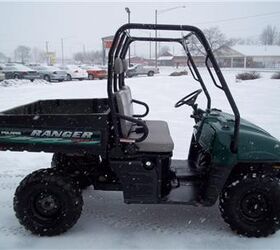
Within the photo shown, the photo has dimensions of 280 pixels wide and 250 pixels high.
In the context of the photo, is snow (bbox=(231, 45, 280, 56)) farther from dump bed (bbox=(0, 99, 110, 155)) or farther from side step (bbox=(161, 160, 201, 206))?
dump bed (bbox=(0, 99, 110, 155))

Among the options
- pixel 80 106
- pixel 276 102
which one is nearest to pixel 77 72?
pixel 276 102

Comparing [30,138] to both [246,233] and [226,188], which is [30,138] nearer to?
[226,188]

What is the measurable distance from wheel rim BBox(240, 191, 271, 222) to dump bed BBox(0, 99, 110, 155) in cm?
142

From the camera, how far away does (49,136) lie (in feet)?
11.1

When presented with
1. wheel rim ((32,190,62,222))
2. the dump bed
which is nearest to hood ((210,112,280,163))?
the dump bed

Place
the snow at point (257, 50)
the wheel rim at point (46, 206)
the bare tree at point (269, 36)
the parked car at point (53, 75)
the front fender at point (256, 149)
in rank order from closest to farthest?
the front fender at point (256, 149), the wheel rim at point (46, 206), the parked car at point (53, 75), the snow at point (257, 50), the bare tree at point (269, 36)

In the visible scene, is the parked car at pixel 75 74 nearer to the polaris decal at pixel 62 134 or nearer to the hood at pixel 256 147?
the polaris decal at pixel 62 134

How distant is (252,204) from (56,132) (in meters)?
1.97

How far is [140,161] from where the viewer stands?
11.2ft

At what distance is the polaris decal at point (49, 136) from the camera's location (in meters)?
3.35

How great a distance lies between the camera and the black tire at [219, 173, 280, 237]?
132 inches

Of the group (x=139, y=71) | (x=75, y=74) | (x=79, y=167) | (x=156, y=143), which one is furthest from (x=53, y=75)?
(x=156, y=143)

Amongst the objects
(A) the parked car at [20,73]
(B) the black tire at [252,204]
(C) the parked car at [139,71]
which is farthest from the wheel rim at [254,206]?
(C) the parked car at [139,71]

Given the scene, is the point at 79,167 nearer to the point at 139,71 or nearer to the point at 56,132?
the point at 56,132
